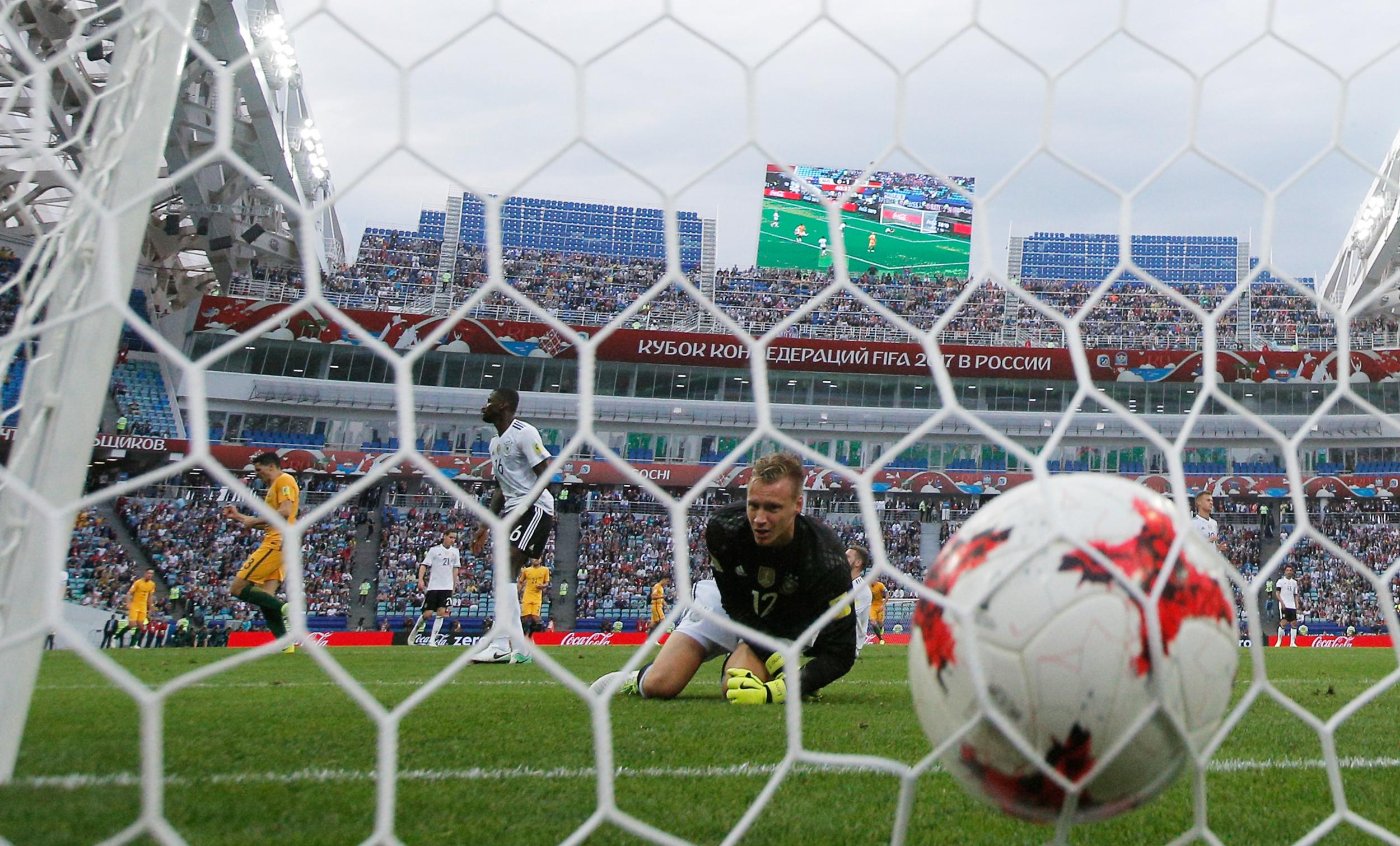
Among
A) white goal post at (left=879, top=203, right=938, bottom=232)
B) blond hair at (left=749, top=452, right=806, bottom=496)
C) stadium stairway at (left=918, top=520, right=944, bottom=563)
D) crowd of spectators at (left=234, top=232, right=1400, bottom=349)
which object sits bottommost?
stadium stairway at (left=918, top=520, right=944, bottom=563)

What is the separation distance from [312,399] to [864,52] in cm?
2685

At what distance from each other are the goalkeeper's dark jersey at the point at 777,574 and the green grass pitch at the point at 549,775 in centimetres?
36

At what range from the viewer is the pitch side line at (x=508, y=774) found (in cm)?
201

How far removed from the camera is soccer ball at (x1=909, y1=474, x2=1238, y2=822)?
1.43 metres

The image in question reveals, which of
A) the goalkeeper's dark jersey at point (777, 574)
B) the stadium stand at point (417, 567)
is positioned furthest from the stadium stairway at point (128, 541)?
the goalkeeper's dark jersey at point (777, 574)

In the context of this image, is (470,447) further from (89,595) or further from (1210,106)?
(1210,106)

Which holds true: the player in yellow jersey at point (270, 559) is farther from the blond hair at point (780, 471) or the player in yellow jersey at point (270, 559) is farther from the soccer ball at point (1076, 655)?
the soccer ball at point (1076, 655)

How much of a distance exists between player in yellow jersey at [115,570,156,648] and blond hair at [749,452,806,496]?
14.8 metres

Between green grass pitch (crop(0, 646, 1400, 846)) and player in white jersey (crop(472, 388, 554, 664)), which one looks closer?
green grass pitch (crop(0, 646, 1400, 846))

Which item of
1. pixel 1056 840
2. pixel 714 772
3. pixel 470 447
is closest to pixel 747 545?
pixel 714 772

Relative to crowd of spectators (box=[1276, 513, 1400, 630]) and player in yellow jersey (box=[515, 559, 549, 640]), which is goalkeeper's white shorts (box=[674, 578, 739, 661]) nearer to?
player in yellow jersey (box=[515, 559, 549, 640])

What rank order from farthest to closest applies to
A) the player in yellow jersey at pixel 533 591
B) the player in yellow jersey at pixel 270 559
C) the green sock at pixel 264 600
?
1. the player in yellow jersey at pixel 533 591
2. the green sock at pixel 264 600
3. the player in yellow jersey at pixel 270 559

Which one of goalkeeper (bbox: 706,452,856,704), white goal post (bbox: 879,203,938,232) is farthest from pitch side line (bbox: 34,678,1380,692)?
white goal post (bbox: 879,203,938,232)

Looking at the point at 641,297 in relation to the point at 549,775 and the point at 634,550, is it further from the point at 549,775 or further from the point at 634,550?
the point at 634,550
